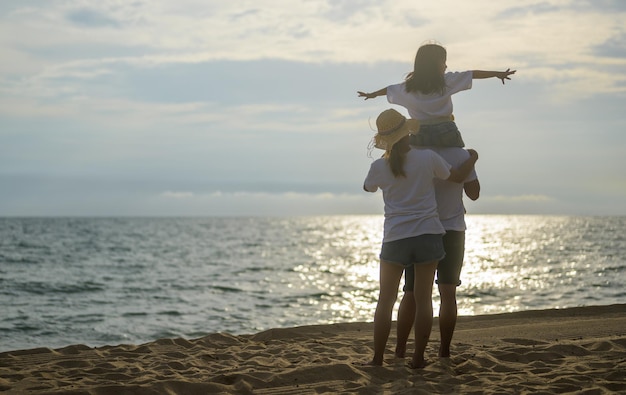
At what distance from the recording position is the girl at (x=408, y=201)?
5.56 meters

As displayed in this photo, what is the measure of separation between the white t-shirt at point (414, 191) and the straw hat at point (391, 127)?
0.14 metres

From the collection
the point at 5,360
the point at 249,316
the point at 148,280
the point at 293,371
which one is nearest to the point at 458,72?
the point at 293,371

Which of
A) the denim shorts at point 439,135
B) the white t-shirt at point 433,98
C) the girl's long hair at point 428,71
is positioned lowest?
the denim shorts at point 439,135

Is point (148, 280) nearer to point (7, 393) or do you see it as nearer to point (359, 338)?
point (359, 338)

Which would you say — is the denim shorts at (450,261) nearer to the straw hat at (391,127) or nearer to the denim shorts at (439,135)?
the denim shorts at (439,135)

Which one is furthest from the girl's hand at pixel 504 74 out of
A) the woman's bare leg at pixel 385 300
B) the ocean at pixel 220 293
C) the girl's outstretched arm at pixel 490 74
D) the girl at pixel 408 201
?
the ocean at pixel 220 293

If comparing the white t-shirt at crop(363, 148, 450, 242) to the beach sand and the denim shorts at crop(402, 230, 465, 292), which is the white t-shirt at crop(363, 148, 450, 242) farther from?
the beach sand

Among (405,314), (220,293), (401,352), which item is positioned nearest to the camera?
(405,314)

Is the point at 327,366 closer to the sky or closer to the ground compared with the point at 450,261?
Result: closer to the ground

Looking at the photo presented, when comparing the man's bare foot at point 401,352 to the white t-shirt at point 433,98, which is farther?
the man's bare foot at point 401,352

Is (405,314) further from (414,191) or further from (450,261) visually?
(414,191)

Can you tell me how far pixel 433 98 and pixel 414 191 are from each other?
0.82m

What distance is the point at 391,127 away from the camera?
5.59 metres

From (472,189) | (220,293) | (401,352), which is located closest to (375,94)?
(472,189)
